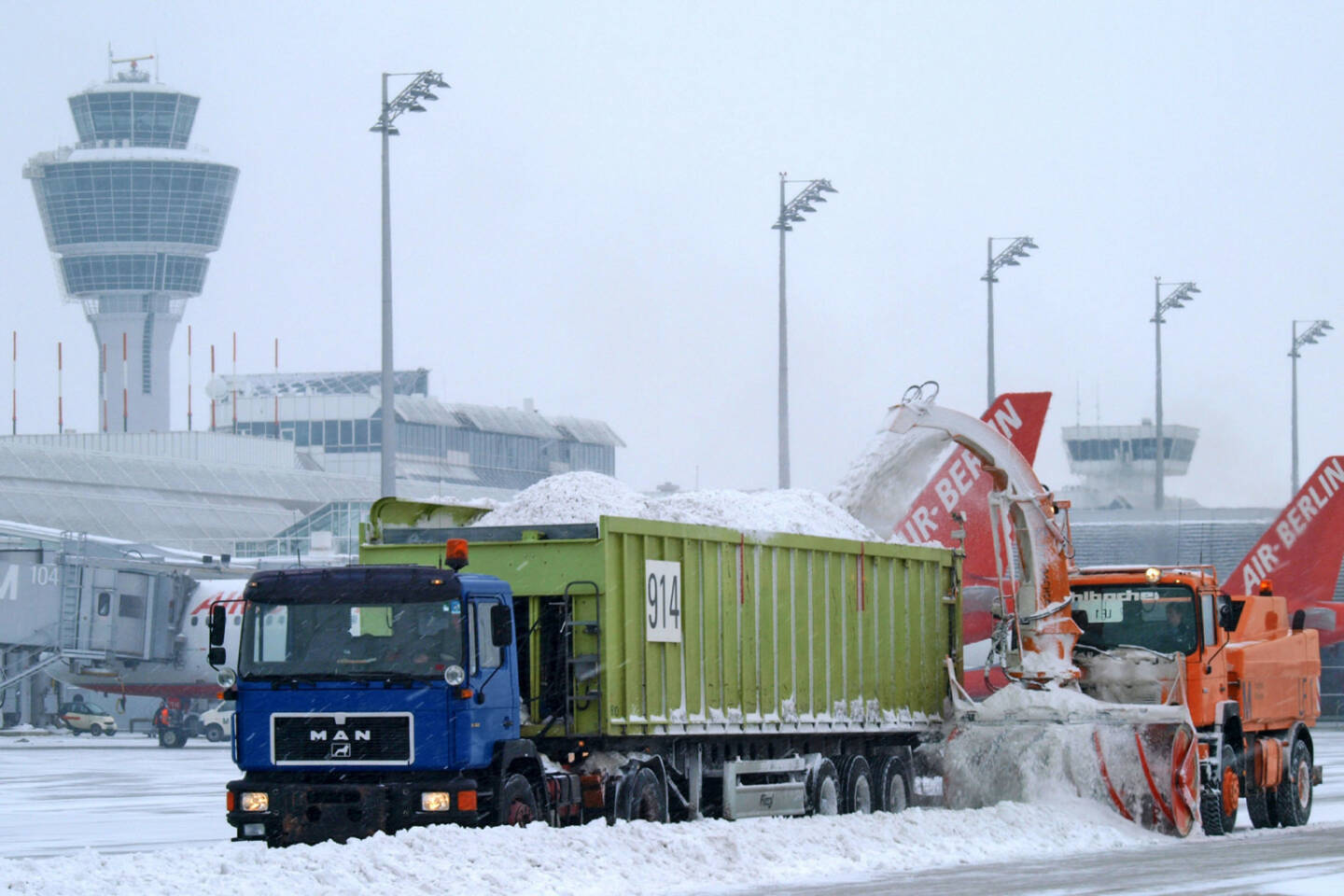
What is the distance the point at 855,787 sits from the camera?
2164 centimetres

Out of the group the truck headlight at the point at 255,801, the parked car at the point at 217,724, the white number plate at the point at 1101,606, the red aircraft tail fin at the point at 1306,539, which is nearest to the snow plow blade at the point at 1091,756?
the white number plate at the point at 1101,606

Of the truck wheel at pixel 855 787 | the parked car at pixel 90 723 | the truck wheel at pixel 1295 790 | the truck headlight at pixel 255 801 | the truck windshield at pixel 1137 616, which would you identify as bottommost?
the parked car at pixel 90 723

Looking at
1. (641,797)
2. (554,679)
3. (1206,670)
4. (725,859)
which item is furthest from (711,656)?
(1206,670)

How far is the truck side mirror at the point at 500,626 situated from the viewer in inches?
631

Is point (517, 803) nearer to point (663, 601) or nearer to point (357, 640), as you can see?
point (357, 640)

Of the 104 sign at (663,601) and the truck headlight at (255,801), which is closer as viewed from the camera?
the truck headlight at (255,801)

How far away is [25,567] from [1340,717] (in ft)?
144

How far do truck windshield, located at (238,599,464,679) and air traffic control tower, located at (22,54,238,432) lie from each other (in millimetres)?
174877

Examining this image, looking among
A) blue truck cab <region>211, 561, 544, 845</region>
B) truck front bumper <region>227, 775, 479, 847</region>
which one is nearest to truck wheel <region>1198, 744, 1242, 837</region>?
blue truck cab <region>211, 561, 544, 845</region>

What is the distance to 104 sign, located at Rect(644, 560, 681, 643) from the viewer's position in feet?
58.5

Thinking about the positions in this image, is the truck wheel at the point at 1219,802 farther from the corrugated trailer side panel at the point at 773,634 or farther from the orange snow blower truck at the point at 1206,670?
the corrugated trailer side panel at the point at 773,634

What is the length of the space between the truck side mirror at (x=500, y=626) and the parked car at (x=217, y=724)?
44087 millimetres

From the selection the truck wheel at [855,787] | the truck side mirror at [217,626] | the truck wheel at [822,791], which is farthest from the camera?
the truck wheel at [855,787]

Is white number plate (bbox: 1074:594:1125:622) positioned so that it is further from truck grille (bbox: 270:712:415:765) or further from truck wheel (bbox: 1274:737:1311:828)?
truck grille (bbox: 270:712:415:765)
